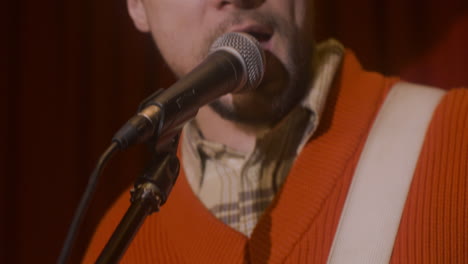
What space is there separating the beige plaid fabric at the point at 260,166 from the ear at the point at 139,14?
0.34 m

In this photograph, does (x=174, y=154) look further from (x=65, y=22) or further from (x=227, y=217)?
(x=65, y=22)

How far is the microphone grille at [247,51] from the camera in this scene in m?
0.68

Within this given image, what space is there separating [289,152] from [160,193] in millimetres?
455

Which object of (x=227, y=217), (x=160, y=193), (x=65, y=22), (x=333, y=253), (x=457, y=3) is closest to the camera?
(x=160, y=193)

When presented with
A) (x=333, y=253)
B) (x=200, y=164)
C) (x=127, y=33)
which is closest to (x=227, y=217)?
(x=200, y=164)

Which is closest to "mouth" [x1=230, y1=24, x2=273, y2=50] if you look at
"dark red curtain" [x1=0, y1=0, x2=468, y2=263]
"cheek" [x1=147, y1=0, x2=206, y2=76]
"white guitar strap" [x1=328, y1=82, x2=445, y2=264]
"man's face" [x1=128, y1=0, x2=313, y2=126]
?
"man's face" [x1=128, y1=0, x2=313, y2=126]

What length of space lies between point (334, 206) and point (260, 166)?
19cm

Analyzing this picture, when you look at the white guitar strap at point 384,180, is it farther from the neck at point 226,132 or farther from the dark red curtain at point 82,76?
the dark red curtain at point 82,76

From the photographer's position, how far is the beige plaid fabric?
967mm

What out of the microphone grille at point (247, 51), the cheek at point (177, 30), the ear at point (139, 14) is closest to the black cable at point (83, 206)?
the microphone grille at point (247, 51)

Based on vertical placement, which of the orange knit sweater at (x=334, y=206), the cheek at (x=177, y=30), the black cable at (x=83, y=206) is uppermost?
the cheek at (x=177, y=30)

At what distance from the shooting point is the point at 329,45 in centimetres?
106

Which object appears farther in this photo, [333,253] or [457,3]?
[457,3]

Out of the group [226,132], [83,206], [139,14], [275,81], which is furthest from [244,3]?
[83,206]
